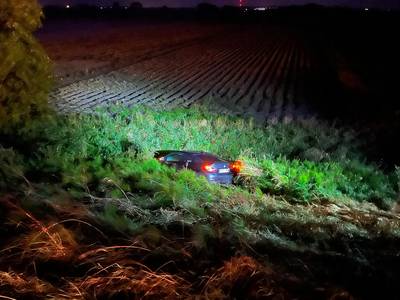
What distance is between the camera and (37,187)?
9.01m

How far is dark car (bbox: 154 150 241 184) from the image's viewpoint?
48.3 feet

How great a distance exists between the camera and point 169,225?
7707mm

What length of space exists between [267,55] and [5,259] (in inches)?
1745

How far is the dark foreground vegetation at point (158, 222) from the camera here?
18.8ft

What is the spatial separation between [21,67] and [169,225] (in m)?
6.22

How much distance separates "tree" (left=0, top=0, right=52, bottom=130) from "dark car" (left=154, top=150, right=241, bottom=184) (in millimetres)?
3971

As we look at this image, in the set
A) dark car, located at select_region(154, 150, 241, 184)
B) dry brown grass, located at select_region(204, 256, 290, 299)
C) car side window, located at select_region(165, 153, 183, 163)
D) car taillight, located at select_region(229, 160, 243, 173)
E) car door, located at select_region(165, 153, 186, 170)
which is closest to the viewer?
dry brown grass, located at select_region(204, 256, 290, 299)

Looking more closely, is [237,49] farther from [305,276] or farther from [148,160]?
[305,276]

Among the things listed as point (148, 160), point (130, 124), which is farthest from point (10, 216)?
point (130, 124)

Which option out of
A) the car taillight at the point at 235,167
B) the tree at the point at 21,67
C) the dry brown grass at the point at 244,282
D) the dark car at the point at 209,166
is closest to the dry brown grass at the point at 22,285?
the dry brown grass at the point at 244,282

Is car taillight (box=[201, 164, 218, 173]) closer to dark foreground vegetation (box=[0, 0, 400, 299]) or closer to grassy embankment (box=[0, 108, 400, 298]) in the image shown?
dark foreground vegetation (box=[0, 0, 400, 299])

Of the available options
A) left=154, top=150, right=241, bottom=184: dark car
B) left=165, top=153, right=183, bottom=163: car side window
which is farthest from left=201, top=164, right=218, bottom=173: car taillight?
left=165, top=153, right=183, bottom=163: car side window

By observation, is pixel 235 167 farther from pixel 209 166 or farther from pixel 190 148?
pixel 190 148

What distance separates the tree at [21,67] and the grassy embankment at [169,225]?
44 cm
